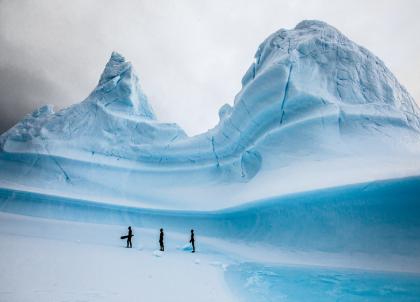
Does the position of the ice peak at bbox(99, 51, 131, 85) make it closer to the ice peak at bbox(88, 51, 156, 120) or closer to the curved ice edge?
the ice peak at bbox(88, 51, 156, 120)

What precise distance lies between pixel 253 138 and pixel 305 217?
4.55 metres

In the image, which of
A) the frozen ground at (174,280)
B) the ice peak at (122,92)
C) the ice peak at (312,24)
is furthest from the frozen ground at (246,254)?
the ice peak at (312,24)

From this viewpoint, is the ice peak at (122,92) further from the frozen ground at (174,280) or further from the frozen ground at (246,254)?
the frozen ground at (174,280)

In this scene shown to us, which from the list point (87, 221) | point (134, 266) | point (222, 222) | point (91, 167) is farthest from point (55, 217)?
point (134, 266)

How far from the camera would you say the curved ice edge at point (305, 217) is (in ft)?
21.0

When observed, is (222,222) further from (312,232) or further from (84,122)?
(84,122)

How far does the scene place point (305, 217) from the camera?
26.9ft

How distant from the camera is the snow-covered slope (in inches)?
340

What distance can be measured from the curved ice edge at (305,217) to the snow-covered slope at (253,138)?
1.49ft

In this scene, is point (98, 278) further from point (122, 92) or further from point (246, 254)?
point (122, 92)

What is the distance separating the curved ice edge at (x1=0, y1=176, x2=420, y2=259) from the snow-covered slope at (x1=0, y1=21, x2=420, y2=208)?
46 cm

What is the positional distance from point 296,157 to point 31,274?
803cm

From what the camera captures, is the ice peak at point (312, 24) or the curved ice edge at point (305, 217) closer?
the curved ice edge at point (305, 217)

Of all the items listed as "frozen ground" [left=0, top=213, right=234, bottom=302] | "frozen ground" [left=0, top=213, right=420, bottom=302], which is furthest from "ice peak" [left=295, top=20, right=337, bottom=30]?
"frozen ground" [left=0, top=213, right=234, bottom=302]
